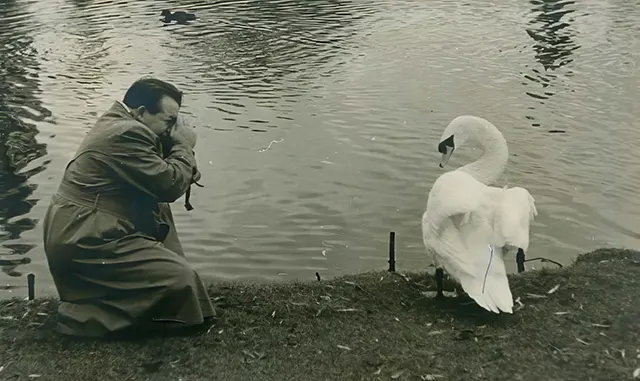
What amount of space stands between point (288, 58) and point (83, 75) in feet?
13.7

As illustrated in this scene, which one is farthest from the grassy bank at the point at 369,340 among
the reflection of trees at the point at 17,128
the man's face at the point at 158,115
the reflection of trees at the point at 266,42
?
the reflection of trees at the point at 266,42

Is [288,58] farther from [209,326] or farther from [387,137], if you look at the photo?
[209,326]

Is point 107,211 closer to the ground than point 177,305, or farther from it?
farther from it

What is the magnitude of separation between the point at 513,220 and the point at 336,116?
254 inches

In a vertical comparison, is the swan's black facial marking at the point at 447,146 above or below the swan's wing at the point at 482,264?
above

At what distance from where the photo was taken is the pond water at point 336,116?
757 cm

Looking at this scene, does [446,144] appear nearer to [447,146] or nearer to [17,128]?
[447,146]

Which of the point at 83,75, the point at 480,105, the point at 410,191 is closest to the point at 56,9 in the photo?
the point at 83,75

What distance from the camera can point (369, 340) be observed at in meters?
4.86

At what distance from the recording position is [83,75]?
47.4ft

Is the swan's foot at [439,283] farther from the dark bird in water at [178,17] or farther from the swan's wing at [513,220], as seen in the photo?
the dark bird in water at [178,17]

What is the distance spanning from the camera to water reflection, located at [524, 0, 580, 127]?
12.9 metres

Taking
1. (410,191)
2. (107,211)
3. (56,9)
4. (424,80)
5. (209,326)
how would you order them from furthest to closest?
(56,9) → (424,80) → (410,191) → (209,326) → (107,211)

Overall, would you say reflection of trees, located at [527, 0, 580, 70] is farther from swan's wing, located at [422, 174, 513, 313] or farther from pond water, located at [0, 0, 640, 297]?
swan's wing, located at [422, 174, 513, 313]
